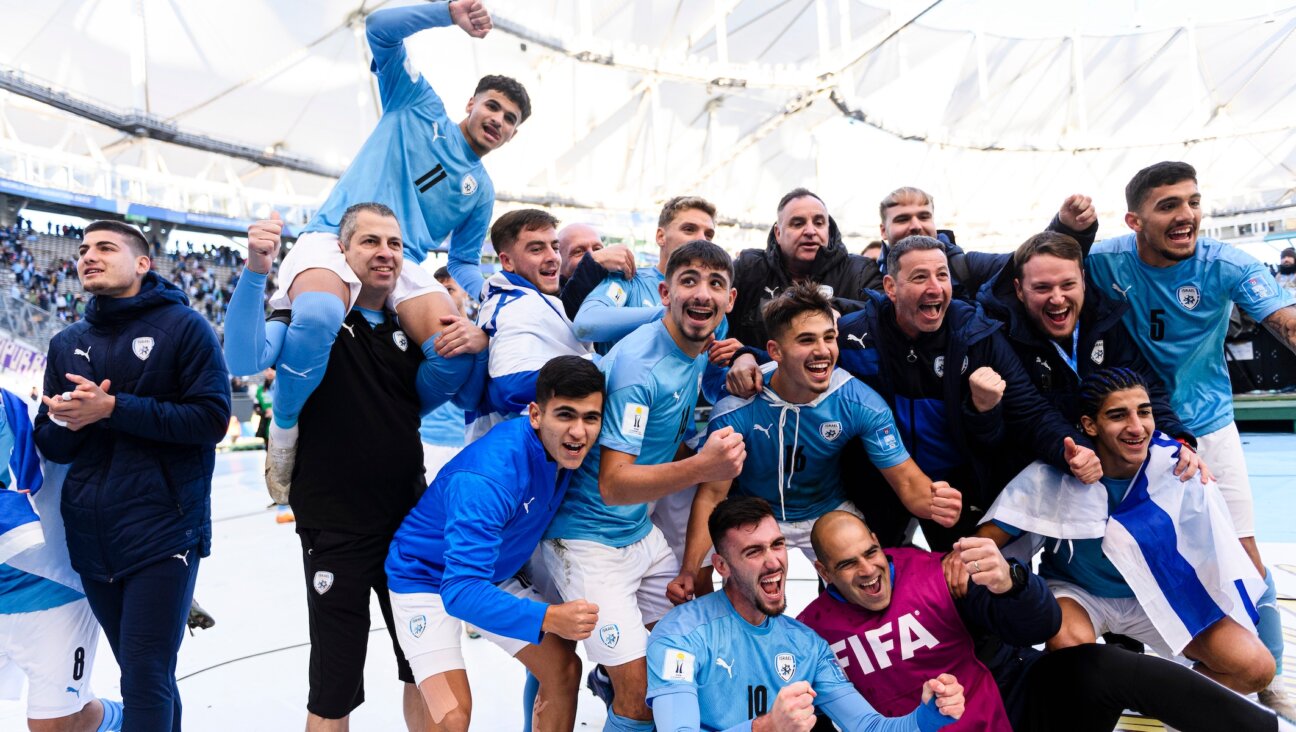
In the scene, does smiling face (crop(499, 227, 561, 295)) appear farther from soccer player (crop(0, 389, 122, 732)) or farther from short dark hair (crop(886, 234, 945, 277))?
soccer player (crop(0, 389, 122, 732))

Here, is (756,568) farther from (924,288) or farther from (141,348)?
(141,348)

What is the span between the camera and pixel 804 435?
378 centimetres

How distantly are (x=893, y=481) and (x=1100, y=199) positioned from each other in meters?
50.0

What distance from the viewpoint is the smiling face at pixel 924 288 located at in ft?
11.9

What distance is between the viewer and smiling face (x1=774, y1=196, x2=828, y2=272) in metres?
4.48

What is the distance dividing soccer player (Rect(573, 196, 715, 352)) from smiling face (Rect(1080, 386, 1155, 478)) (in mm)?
1985

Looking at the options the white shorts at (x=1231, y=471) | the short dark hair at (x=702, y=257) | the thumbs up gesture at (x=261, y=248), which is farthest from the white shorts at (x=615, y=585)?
the white shorts at (x=1231, y=471)

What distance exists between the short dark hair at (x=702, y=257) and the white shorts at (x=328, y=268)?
1.14 meters

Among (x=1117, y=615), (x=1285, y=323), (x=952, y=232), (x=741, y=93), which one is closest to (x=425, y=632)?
(x=1117, y=615)

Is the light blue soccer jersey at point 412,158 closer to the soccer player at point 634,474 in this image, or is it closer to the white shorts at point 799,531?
the soccer player at point 634,474

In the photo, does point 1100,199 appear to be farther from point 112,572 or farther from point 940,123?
point 112,572

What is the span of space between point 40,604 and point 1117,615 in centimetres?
465

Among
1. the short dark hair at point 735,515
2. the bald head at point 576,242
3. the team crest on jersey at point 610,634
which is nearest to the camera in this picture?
the short dark hair at point 735,515

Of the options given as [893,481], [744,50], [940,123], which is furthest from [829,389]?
[940,123]
